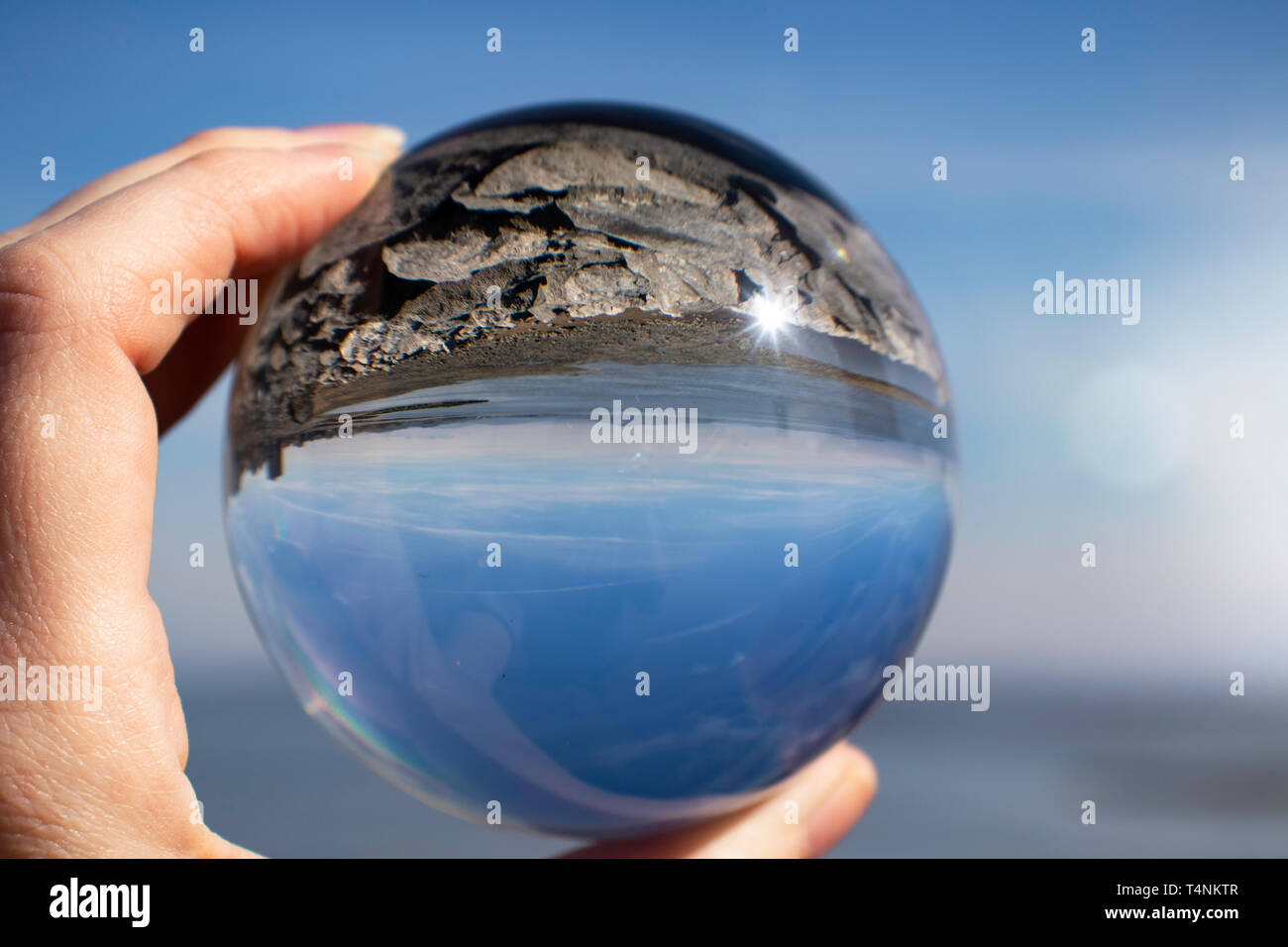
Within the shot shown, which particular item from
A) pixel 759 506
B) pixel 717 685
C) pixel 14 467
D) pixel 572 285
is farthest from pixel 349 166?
pixel 717 685

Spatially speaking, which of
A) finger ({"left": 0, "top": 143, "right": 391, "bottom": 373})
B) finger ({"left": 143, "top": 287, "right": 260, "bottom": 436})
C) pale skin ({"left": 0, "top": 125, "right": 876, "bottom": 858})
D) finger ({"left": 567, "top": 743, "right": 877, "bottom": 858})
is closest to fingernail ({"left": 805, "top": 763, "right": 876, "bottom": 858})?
finger ({"left": 567, "top": 743, "right": 877, "bottom": 858})

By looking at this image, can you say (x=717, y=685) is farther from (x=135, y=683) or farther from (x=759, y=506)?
(x=135, y=683)

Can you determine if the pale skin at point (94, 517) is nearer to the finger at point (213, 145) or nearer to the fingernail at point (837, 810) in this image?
the finger at point (213, 145)

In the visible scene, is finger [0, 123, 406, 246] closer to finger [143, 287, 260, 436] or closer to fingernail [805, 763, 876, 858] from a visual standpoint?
finger [143, 287, 260, 436]

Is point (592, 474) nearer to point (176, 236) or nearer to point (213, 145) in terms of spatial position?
point (176, 236)

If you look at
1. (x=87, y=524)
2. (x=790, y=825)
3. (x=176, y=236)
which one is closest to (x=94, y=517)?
(x=87, y=524)
